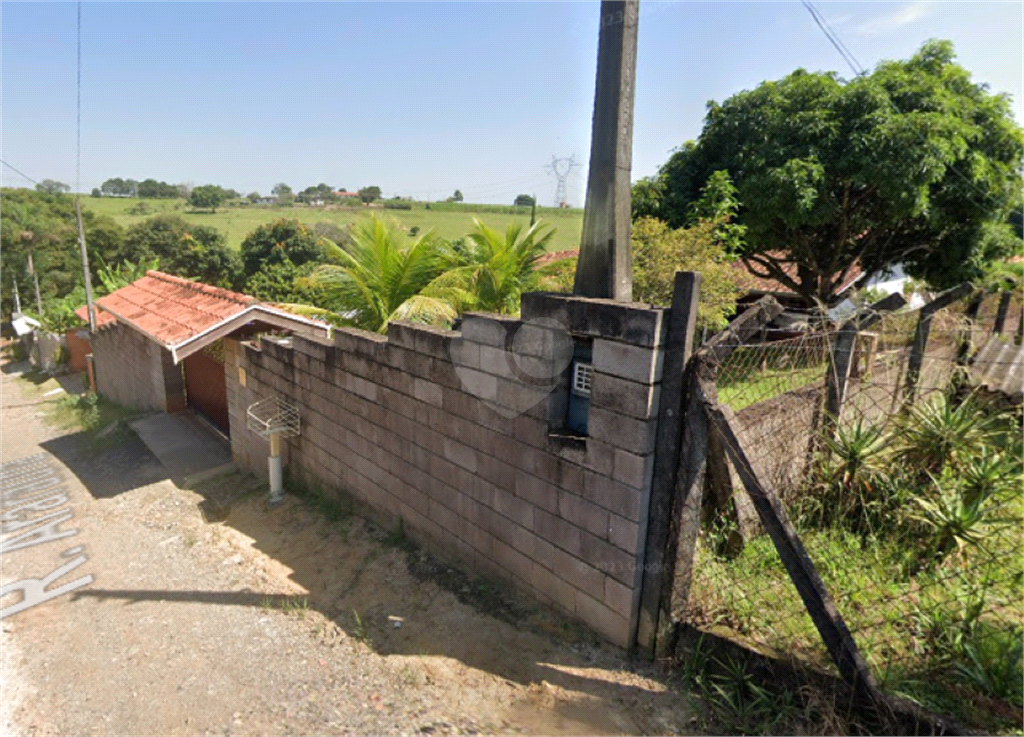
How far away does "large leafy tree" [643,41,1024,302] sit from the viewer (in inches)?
394

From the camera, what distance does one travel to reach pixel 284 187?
10244 centimetres

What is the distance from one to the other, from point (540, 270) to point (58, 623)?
23.5 feet

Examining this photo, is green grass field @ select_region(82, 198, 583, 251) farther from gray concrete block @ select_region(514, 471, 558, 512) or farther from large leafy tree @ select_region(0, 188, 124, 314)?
large leafy tree @ select_region(0, 188, 124, 314)

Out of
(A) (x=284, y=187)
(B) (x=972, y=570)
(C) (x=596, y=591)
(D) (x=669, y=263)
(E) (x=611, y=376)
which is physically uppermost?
(A) (x=284, y=187)

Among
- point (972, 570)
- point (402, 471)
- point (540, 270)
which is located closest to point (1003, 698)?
point (972, 570)

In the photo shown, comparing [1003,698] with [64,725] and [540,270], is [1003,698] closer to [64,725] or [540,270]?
[64,725]

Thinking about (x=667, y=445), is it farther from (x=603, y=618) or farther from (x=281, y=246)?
(x=281, y=246)

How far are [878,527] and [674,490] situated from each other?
203 cm

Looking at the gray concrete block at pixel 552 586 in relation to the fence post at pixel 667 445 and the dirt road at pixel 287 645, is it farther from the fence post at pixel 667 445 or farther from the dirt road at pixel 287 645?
the fence post at pixel 667 445

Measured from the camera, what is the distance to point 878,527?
14.2ft

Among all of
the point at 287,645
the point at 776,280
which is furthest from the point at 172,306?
the point at 776,280

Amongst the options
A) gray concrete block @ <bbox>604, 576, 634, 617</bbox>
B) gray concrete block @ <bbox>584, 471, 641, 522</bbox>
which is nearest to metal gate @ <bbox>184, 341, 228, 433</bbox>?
gray concrete block @ <bbox>584, 471, 641, 522</bbox>

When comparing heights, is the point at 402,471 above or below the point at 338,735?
above

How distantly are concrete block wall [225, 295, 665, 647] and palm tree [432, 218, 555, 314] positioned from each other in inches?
93.9
